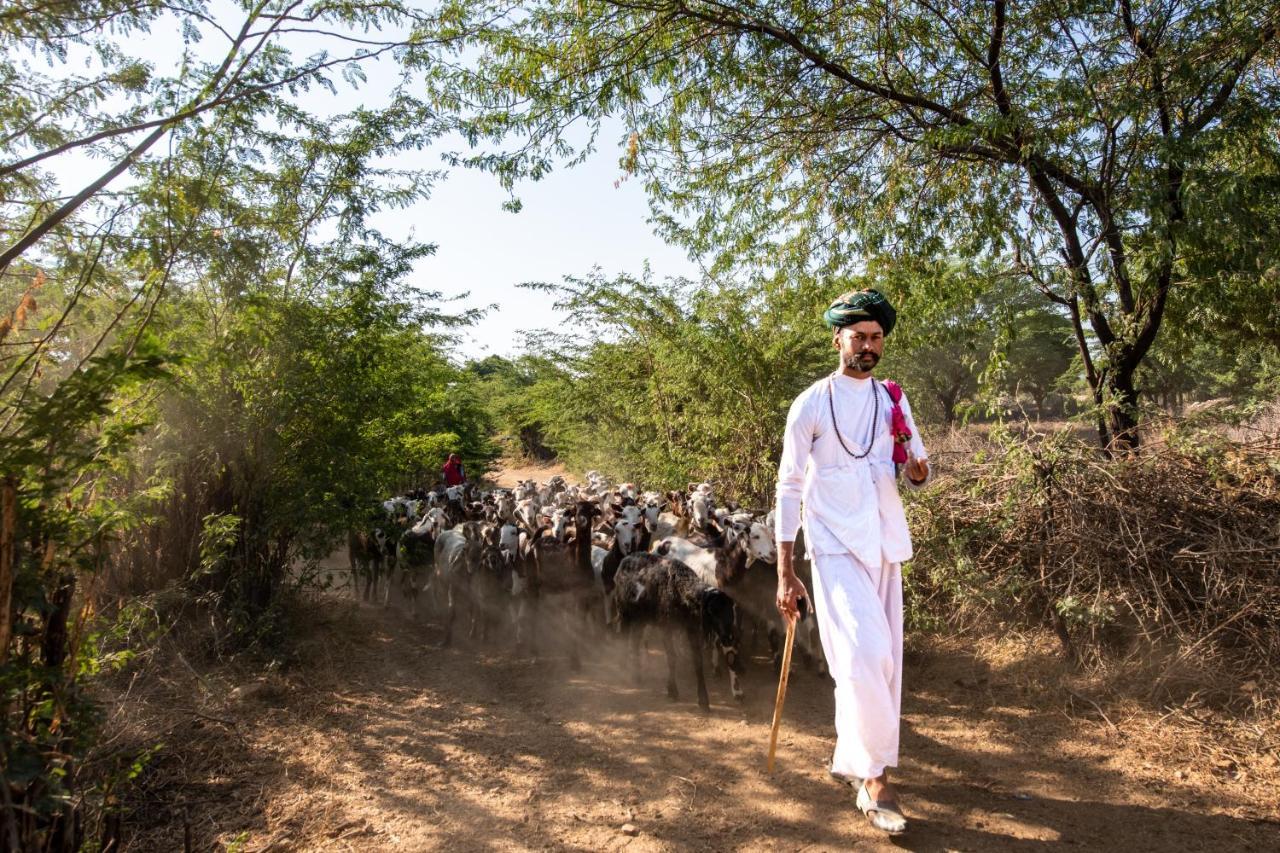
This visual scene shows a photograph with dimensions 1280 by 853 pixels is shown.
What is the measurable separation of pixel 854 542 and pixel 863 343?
38.6 inches

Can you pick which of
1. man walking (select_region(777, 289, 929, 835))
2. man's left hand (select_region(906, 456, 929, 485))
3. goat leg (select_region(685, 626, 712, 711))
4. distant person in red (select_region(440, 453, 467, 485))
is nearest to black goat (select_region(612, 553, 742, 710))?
goat leg (select_region(685, 626, 712, 711))

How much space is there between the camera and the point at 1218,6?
5328 mm

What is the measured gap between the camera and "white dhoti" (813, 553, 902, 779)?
3336 millimetres

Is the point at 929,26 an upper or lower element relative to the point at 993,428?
upper

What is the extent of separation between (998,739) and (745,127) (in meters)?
5.77

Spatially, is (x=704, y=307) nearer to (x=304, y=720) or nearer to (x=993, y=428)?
(x=993, y=428)

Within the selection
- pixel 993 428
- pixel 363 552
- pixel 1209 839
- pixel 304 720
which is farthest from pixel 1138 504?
pixel 363 552

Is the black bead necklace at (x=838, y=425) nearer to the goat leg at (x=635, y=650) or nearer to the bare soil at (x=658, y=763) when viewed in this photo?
the bare soil at (x=658, y=763)

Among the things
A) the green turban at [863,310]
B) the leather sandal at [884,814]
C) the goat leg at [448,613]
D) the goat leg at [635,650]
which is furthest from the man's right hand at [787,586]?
the goat leg at [448,613]

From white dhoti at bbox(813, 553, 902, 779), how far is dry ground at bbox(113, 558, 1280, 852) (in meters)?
0.39

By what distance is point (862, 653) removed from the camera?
336 cm

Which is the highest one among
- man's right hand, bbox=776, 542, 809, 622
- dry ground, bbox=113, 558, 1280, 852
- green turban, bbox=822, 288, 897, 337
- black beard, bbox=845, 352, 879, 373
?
green turban, bbox=822, 288, 897, 337

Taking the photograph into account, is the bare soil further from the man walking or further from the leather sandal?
the man walking

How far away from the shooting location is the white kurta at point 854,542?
335 centimetres
